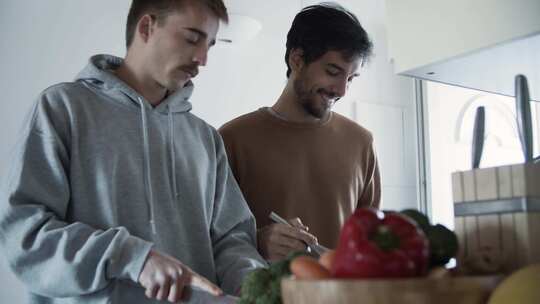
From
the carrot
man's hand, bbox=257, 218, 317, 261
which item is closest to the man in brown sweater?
man's hand, bbox=257, 218, 317, 261

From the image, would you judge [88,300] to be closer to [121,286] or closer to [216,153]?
[121,286]

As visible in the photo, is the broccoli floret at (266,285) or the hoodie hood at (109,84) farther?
the hoodie hood at (109,84)

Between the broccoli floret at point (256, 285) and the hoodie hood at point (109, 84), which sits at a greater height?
the hoodie hood at point (109, 84)

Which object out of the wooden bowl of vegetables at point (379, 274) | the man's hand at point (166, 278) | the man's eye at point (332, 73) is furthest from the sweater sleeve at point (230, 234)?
the wooden bowl of vegetables at point (379, 274)

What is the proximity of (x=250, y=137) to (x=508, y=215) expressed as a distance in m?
1.08

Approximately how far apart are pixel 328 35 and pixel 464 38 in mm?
817

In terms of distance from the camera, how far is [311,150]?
176 centimetres

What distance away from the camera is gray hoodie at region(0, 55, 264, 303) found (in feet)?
3.17

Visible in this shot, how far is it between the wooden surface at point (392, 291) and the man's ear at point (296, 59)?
1368mm

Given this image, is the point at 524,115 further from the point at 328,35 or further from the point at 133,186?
the point at 328,35

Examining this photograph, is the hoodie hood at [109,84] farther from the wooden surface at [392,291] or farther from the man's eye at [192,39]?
the wooden surface at [392,291]

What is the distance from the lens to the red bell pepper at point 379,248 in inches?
19.7

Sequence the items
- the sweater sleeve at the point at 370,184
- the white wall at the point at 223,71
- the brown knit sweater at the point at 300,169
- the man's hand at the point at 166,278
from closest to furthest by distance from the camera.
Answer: the man's hand at the point at 166,278
the brown knit sweater at the point at 300,169
the sweater sleeve at the point at 370,184
the white wall at the point at 223,71

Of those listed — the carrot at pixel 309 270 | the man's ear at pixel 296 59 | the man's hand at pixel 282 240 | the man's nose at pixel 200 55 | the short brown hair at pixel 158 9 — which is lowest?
the man's hand at pixel 282 240
